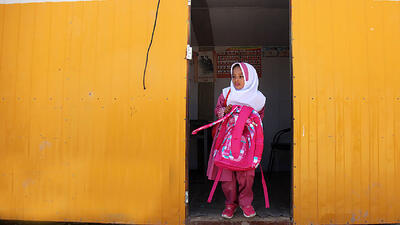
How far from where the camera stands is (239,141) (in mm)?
2570

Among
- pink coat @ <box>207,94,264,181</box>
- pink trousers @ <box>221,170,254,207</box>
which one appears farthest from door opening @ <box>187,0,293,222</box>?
pink trousers @ <box>221,170,254,207</box>

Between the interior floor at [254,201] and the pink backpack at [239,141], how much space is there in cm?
46

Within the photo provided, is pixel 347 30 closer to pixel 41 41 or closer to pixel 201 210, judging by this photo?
pixel 201 210

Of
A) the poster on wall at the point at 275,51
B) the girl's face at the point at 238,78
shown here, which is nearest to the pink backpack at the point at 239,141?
the girl's face at the point at 238,78

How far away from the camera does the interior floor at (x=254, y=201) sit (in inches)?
109

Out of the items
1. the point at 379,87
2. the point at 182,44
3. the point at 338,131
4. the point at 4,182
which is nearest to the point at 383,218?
the point at 338,131

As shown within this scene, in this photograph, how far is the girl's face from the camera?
9.25ft

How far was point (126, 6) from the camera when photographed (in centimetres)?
280

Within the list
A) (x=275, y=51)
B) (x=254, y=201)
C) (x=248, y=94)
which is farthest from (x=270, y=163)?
(x=248, y=94)

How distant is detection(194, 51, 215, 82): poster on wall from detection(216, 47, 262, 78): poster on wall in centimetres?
11

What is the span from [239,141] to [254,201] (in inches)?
43.3

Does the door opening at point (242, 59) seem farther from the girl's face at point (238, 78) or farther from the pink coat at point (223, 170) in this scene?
the girl's face at point (238, 78)

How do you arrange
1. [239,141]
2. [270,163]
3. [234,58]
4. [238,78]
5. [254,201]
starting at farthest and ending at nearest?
[234,58], [270,163], [254,201], [238,78], [239,141]

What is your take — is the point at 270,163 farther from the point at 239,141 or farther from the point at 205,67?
the point at 239,141
